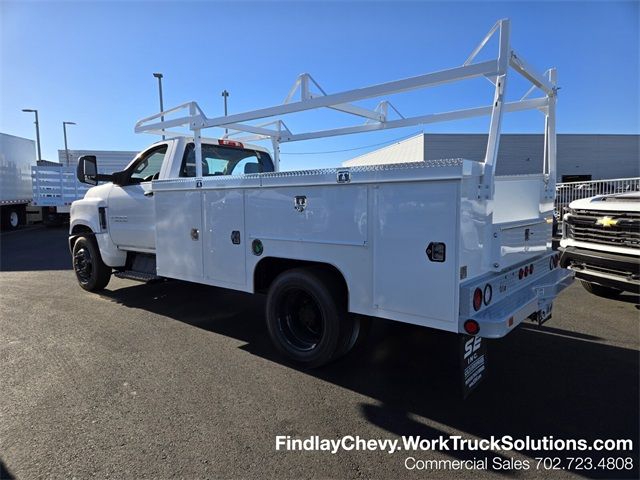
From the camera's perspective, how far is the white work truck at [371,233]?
3.08 m

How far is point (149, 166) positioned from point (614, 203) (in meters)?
6.29

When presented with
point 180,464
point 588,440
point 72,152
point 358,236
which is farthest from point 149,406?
point 72,152

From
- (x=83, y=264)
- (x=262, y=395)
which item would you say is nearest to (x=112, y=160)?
(x=83, y=264)

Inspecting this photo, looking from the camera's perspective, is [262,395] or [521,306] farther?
[262,395]

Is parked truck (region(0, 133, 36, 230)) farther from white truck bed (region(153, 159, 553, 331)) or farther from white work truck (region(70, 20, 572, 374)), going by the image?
white truck bed (region(153, 159, 553, 331))

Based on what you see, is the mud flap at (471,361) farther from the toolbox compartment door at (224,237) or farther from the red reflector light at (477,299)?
the toolbox compartment door at (224,237)

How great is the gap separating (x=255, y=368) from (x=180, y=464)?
4.77 feet

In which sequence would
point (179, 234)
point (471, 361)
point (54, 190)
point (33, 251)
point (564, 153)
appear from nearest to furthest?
point (471, 361)
point (179, 234)
point (33, 251)
point (54, 190)
point (564, 153)

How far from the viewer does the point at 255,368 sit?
13.6 ft

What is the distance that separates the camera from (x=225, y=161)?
6.11 m

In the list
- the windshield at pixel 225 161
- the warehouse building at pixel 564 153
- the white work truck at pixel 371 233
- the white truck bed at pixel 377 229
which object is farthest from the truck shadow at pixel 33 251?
the warehouse building at pixel 564 153

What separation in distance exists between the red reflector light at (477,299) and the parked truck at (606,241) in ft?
10.7

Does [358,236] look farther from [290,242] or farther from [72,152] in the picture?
[72,152]

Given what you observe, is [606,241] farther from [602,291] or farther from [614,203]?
[602,291]
